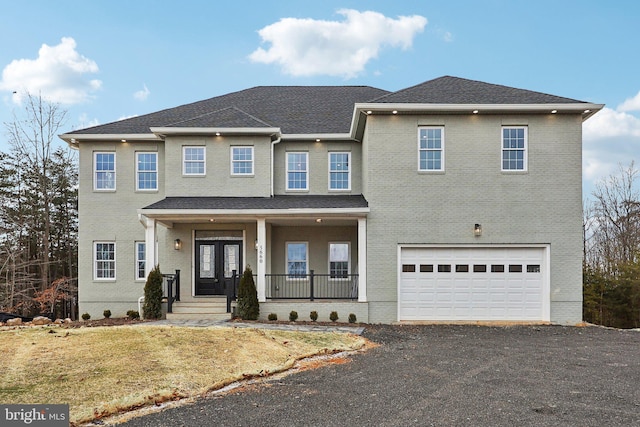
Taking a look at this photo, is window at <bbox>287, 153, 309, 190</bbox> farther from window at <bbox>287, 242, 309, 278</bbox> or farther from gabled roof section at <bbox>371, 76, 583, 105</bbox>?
gabled roof section at <bbox>371, 76, 583, 105</bbox>

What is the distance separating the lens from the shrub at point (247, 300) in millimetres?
13945

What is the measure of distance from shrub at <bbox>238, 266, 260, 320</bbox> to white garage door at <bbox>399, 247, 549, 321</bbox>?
426 cm

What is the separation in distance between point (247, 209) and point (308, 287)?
3.77 meters

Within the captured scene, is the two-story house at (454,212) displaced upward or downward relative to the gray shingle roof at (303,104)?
downward

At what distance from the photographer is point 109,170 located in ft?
56.3

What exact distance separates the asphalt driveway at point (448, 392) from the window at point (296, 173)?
767cm

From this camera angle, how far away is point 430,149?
48.3 ft

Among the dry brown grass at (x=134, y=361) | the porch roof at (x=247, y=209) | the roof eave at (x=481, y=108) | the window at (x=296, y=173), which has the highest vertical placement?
the roof eave at (x=481, y=108)

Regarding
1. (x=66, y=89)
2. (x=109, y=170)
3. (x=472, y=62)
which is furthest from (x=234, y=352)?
(x=66, y=89)

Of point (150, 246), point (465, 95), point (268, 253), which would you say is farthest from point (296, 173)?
point (465, 95)

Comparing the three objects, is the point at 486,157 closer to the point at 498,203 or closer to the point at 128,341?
the point at 498,203

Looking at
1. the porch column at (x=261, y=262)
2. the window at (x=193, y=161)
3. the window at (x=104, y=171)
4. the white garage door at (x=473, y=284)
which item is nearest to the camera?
the white garage door at (x=473, y=284)

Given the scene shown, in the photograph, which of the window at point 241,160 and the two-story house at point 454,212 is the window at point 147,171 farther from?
the window at point 241,160

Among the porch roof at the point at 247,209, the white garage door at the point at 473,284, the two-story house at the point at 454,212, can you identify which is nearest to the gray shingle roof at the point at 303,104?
the two-story house at the point at 454,212
